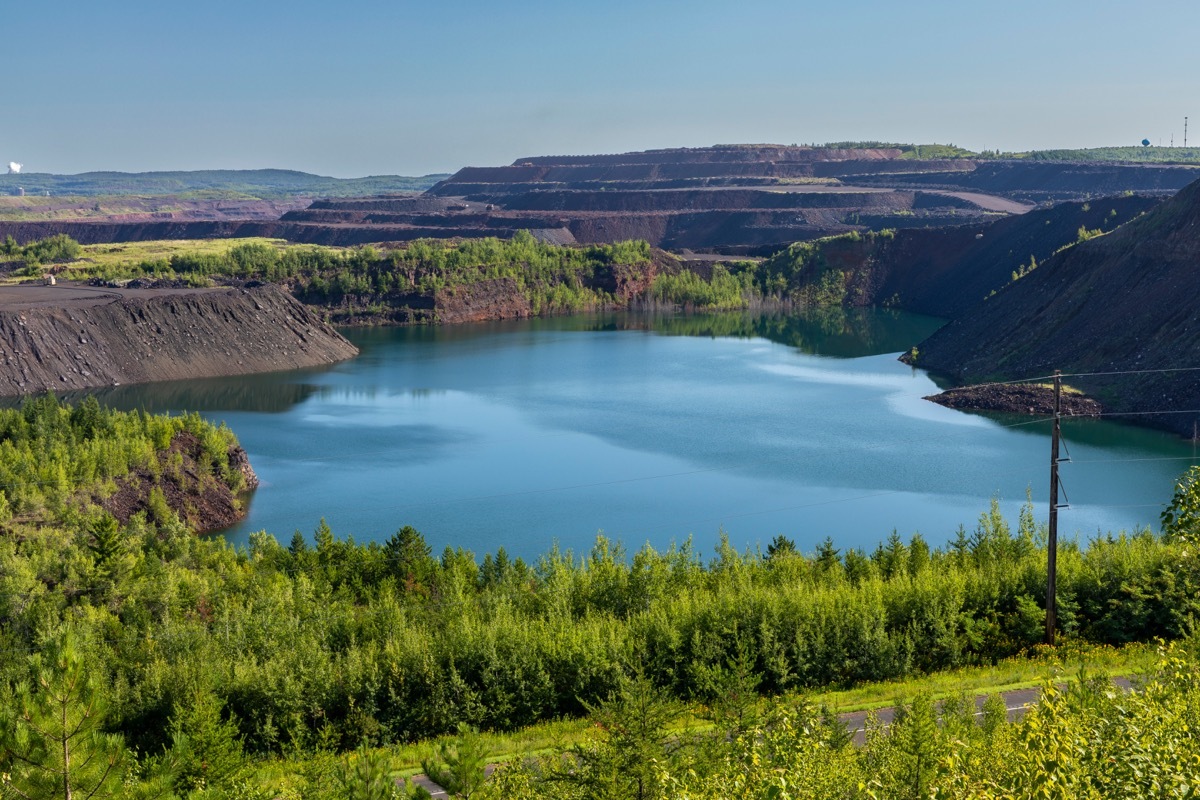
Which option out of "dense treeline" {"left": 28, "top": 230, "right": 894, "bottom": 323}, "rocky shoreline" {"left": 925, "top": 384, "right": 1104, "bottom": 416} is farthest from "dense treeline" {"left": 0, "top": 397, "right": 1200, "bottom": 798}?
"dense treeline" {"left": 28, "top": 230, "right": 894, "bottom": 323}

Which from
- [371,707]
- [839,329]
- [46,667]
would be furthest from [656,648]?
[839,329]

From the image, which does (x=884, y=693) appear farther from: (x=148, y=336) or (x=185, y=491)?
(x=148, y=336)

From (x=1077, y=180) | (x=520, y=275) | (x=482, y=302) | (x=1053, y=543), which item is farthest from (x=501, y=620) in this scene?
(x=1077, y=180)

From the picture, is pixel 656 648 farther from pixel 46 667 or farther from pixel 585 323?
pixel 585 323

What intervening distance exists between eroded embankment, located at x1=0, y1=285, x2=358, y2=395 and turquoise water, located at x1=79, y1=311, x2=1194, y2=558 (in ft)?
8.88

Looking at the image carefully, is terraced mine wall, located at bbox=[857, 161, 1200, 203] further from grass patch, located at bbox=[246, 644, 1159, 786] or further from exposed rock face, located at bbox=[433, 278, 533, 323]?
grass patch, located at bbox=[246, 644, 1159, 786]

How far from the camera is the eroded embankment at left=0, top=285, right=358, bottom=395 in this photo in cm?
7725

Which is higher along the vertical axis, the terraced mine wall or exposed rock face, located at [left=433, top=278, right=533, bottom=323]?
the terraced mine wall

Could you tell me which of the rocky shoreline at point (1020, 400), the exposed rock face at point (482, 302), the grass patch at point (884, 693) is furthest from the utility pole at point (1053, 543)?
the exposed rock face at point (482, 302)

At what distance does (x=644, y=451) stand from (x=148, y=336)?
4120 cm

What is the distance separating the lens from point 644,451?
57719 millimetres

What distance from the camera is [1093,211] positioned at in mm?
113500

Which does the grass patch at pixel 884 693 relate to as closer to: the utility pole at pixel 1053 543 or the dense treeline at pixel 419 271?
the utility pole at pixel 1053 543

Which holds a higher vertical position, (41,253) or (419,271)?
(41,253)
